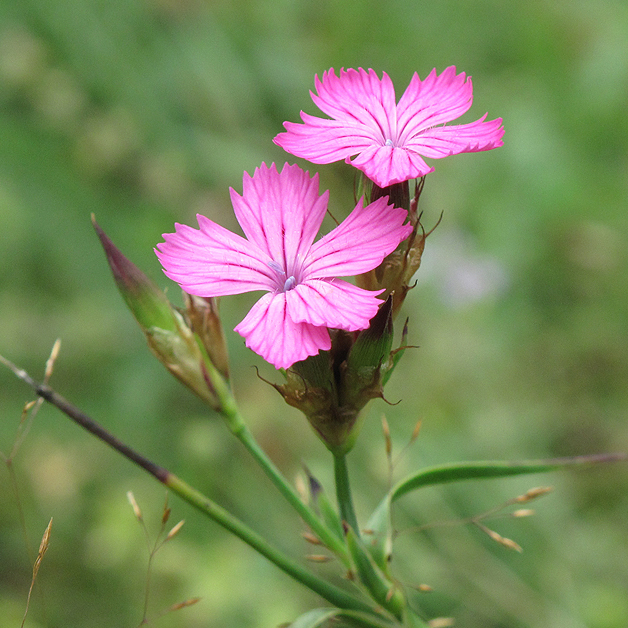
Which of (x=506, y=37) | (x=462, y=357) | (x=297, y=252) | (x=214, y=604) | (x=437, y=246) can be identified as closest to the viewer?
(x=297, y=252)

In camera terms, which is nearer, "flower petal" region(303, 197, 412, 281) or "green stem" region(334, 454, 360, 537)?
"flower petal" region(303, 197, 412, 281)

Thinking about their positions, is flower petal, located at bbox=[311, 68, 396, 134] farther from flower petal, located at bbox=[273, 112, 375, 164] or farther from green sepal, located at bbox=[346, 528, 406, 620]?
green sepal, located at bbox=[346, 528, 406, 620]

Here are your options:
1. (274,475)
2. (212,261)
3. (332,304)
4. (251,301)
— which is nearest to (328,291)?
(332,304)

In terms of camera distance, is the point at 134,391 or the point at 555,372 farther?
the point at 555,372

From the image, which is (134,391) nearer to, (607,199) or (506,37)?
(607,199)

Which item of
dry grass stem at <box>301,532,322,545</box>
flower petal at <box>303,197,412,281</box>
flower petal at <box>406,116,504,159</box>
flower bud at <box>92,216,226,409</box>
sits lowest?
dry grass stem at <box>301,532,322,545</box>

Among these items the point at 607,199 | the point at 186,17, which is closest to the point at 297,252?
the point at 607,199

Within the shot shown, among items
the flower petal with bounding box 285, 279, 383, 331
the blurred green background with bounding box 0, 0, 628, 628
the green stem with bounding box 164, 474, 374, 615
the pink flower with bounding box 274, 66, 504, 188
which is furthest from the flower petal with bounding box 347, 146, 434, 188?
the blurred green background with bounding box 0, 0, 628, 628
